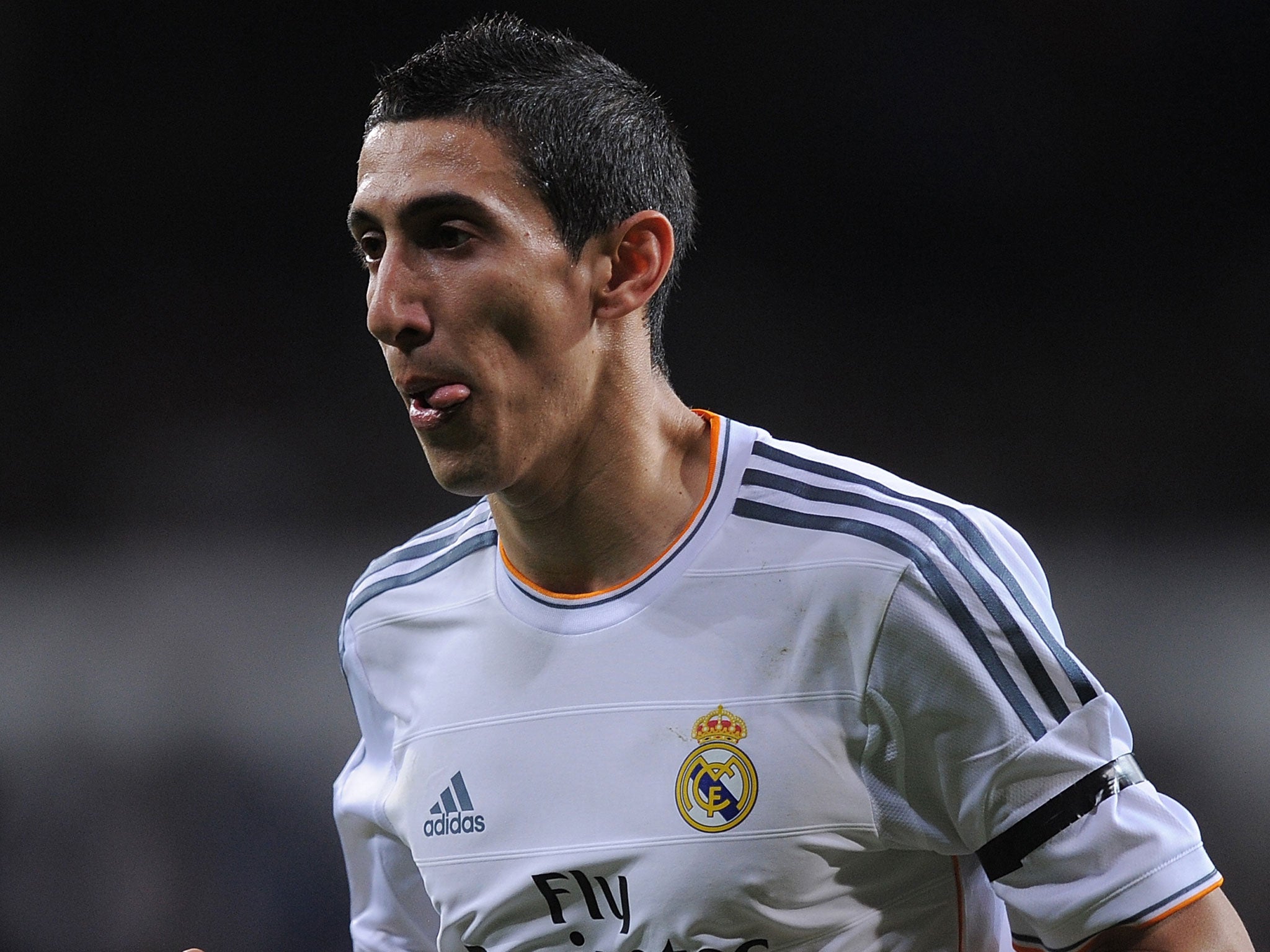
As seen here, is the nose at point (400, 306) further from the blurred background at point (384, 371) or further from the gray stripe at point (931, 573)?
the blurred background at point (384, 371)

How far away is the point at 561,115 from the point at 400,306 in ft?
0.89

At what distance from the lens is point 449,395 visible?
1.27 metres

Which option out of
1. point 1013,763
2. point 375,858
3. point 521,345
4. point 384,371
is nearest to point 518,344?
point 521,345

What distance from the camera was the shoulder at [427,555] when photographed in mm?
1554

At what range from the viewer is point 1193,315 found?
3740mm

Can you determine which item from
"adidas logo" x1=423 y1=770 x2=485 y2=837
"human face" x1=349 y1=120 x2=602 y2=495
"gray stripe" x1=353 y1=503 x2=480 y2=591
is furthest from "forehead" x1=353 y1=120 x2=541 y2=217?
"adidas logo" x1=423 y1=770 x2=485 y2=837

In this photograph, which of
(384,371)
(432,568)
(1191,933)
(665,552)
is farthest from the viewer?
(384,371)

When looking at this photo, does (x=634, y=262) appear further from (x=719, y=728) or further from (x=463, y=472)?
(x=719, y=728)

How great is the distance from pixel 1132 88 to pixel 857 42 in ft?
2.60

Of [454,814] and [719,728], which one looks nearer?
[719,728]

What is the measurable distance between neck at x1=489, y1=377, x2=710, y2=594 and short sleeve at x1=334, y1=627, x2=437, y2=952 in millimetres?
337

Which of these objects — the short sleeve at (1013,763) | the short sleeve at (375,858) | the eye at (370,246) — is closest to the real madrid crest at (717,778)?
the short sleeve at (1013,763)

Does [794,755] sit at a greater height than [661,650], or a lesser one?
lesser

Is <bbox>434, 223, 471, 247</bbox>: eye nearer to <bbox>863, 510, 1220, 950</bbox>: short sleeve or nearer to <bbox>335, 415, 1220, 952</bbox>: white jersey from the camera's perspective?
<bbox>335, 415, 1220, 952</bbox>: white jersey
